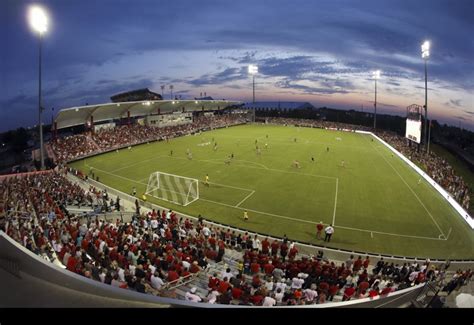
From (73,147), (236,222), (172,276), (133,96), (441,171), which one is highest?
(133,96)

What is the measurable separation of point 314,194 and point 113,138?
3127 centimetres

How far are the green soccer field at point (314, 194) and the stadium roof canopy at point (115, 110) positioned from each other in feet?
23.0

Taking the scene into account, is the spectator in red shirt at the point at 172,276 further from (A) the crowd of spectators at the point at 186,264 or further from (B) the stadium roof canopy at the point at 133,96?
(B) the stadium roof canopy at the point at 133,96

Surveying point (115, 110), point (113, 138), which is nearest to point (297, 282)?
point (113, 138)

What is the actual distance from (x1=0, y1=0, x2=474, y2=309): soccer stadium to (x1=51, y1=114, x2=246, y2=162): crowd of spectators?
302 mm

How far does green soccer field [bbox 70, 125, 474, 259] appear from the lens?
16016mm

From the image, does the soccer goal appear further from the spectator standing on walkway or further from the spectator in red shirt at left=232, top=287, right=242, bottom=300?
the spectator in red shirt at left=232, top=287, right=242, bottom=300

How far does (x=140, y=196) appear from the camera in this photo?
22.0 metres

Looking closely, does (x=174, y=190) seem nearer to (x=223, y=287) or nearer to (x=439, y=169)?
(x=223, y=287)

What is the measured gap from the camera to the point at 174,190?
907 inches

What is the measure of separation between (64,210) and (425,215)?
20892 millimetres

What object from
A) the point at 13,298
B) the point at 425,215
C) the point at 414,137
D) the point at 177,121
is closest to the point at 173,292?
the point at 13,298

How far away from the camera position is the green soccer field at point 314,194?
16.0m
